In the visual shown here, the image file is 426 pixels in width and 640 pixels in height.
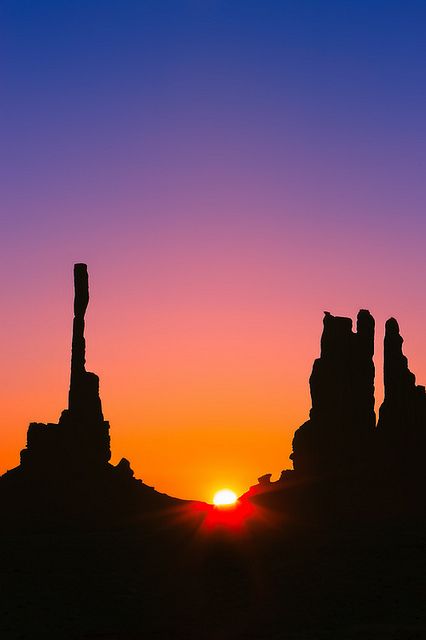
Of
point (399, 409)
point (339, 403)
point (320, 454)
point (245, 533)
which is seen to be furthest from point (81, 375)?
point (399, 409)

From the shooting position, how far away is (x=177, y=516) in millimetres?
81750

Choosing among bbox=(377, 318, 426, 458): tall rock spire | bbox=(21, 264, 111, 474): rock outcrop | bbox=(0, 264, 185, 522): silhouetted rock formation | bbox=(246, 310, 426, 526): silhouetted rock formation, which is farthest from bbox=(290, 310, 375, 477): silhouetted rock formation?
bbox=(21, 264, 111, 474): rock outcrop

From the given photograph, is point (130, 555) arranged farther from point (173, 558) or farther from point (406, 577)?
point (406, 577)

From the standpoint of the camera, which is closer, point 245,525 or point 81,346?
point 245,525

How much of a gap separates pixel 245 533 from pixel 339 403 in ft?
62.1

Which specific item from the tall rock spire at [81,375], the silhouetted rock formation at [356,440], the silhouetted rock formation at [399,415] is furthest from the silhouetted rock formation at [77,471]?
the silhouetted rock formation at [399,415]

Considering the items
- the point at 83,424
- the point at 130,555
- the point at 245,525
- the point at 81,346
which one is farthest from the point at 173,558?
the point at 81,346

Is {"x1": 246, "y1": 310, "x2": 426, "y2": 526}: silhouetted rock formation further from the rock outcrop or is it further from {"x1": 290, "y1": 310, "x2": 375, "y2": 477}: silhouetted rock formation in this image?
the rock outcrop

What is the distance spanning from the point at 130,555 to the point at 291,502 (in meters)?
19.6

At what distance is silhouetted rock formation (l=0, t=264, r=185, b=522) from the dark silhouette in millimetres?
123

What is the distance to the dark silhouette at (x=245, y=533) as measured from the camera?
2167 inches

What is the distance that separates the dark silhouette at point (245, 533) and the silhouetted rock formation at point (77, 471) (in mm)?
123

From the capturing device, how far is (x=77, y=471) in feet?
280

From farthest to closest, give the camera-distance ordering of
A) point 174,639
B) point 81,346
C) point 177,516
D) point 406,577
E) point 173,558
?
point 81,346
point 177,516
point 173,558
point 406,577
point 174,639
